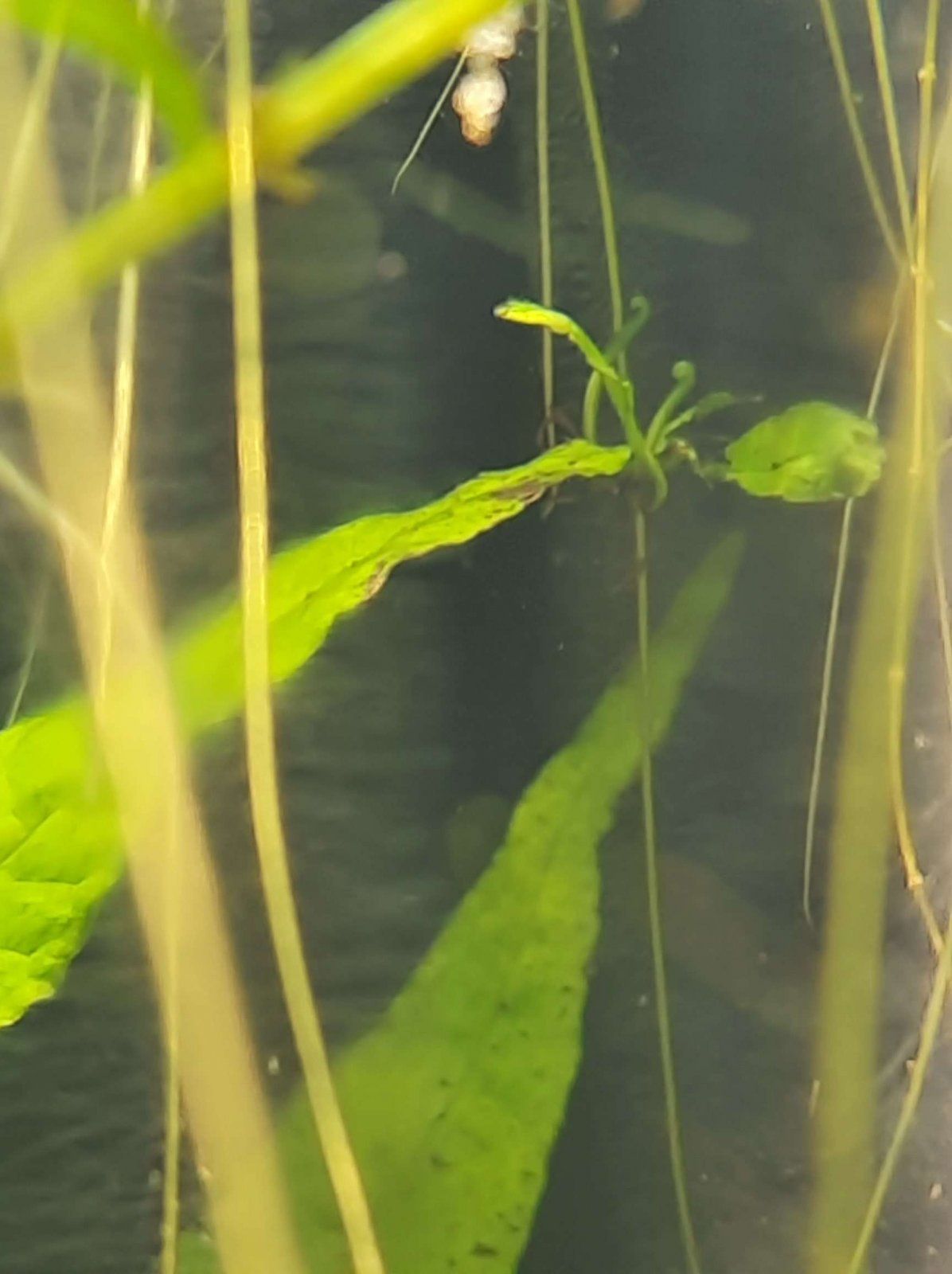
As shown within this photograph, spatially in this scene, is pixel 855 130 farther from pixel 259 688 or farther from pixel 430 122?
pixel 259 688

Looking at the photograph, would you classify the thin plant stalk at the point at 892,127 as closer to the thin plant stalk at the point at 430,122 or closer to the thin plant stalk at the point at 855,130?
the thin plant stalk at the point at 855,130

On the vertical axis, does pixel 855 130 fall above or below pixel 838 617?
above

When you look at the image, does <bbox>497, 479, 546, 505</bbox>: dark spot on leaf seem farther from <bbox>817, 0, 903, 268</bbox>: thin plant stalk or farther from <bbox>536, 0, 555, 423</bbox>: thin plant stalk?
<bbox>817, 0, 903, 268</bbox>: thin plant stalk

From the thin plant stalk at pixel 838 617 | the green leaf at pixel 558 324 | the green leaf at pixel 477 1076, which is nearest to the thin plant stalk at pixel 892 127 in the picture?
the thin plant stalk at pixel 838 617

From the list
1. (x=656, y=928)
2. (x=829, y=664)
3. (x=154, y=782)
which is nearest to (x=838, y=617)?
(x=829, y=664)

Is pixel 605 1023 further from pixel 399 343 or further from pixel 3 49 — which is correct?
pixel 3 49

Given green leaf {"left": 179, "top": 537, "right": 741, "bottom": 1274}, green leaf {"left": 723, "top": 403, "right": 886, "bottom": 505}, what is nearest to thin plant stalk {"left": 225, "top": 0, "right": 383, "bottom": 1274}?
green leaf {"left": 179, "top": 537, "right": 741, "bottom": 1274}

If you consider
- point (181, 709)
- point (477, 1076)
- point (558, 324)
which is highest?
point (558, 324)

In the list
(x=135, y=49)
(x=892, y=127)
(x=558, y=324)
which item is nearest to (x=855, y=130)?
(x=892, y=127)
